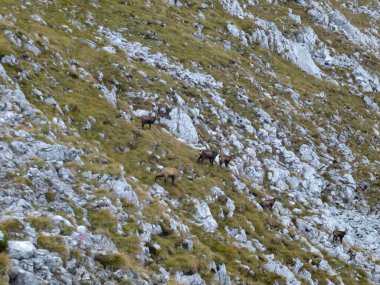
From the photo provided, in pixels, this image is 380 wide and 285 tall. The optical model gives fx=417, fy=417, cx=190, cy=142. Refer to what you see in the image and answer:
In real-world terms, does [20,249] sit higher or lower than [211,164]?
higher

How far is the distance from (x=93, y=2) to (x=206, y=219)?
95.0 ft

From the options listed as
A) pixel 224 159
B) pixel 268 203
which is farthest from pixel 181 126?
pixel 268 203

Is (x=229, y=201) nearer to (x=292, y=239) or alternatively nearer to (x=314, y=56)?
(x=292, y=239)

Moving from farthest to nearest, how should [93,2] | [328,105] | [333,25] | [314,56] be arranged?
[333,25] < [314,56] < [328,105] < [93,2]

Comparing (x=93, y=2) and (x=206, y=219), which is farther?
(x=93, y=2)

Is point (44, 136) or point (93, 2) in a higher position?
point (44, 136)

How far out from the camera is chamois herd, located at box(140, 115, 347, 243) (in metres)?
21.9

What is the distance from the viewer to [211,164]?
86.4ft

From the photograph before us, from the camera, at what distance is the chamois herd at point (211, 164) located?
863 inches

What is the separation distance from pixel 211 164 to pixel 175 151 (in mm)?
2552

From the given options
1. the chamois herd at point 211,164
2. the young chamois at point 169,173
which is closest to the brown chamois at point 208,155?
the chamois herd at point 211,164

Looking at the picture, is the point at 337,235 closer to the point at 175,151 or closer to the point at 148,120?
the point at 175,151

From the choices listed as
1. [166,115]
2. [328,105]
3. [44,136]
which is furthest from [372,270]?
[328,105]

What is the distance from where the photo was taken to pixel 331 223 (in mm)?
26984
